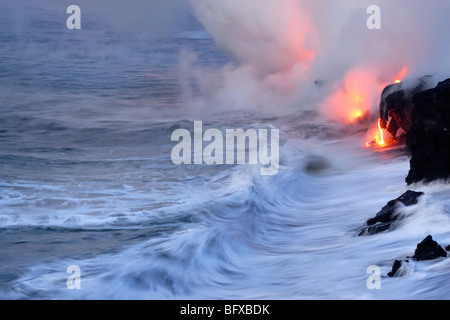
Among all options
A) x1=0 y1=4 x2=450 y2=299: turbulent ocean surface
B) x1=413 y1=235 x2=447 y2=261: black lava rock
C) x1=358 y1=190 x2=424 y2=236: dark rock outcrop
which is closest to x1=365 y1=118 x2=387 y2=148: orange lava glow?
x1=0 y1=4 x2=450 y2=299: turbulent ocean surface

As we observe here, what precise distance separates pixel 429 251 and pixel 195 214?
12.7 feet

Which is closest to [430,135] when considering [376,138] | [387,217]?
[387,217]

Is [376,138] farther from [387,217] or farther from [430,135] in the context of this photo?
[387,217]

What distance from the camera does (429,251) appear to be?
267 inches

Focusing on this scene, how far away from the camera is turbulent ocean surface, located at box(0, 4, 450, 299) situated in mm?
7145

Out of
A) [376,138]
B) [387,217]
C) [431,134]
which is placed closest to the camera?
[387,217]

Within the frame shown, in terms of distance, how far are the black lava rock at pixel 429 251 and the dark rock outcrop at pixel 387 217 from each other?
1.37 metres

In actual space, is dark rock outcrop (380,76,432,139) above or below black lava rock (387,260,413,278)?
above

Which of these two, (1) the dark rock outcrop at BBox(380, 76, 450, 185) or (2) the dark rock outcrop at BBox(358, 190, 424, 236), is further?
(1) the dark rock outcrop at BBox(380, 76, 450, 185)

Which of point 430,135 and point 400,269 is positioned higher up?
point 430,135

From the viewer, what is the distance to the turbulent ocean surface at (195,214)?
714 centimetres

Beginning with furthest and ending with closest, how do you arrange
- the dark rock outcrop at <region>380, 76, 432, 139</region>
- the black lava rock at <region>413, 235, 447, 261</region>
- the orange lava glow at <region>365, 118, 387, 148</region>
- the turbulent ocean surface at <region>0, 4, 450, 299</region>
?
the orange lava glow at <region>365, 118, 387, 148</region>, the dark rock outcrop at <region>380, 76, 432, 139</region>, the turbulent ocean surface at <region>0, 4, 450, 299</region>, the black lava rock at <region>413, 235, 447, 261</region>

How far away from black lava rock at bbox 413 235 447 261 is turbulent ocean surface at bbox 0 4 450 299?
92 millimetres

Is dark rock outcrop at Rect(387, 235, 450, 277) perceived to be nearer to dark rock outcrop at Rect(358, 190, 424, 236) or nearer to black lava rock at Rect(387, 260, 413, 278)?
black lava rock at Rect(387, 260, 413, 278)
